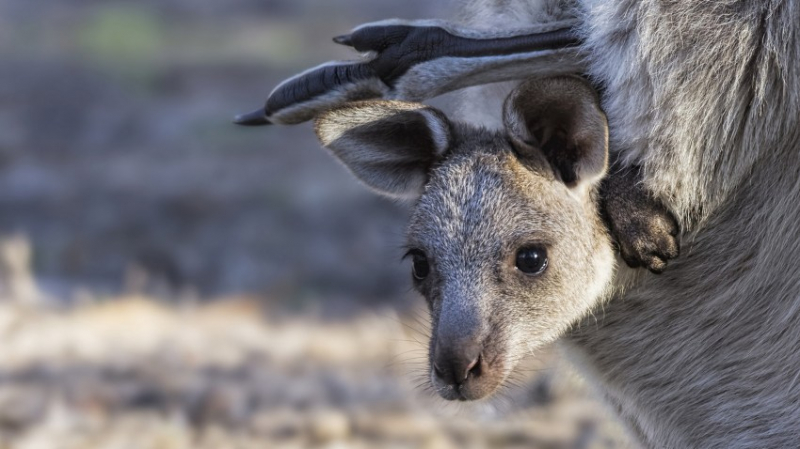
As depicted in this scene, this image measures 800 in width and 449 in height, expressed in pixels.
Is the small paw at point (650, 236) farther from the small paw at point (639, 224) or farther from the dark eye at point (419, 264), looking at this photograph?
the dark eye at point (419, 264)

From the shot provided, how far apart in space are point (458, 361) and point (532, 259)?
333 mm

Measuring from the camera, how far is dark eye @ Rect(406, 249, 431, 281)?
289 centimetres

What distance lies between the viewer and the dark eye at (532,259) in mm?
2760

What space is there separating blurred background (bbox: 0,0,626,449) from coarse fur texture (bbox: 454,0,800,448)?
1.51ft

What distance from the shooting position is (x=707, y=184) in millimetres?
2588

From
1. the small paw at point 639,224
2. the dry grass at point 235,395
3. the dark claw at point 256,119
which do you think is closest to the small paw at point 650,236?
the small paw at point 639,224

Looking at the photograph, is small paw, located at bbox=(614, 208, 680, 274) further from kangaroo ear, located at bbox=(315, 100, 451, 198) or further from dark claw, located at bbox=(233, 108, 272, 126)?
dark claw, located at bbox=(233, 108, 272, 126)

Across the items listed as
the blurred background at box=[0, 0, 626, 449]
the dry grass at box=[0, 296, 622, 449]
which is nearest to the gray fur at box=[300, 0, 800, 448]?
the blurred background at box=[0, 0, 626, 449]

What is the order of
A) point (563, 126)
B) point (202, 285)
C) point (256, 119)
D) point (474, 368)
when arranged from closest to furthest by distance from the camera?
point (474, 368), point (563, 126), point (256, 119), point (202, 285)

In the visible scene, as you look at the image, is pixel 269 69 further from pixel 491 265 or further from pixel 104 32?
pixel 491 265

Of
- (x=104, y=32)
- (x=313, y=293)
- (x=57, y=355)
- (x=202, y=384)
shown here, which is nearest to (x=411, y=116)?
(x=202, y=384)

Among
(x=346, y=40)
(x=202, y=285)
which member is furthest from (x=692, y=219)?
(x=202, y=285)

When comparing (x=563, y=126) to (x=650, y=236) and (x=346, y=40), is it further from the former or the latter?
(x=346, y=40)

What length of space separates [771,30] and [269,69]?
1682 cm
